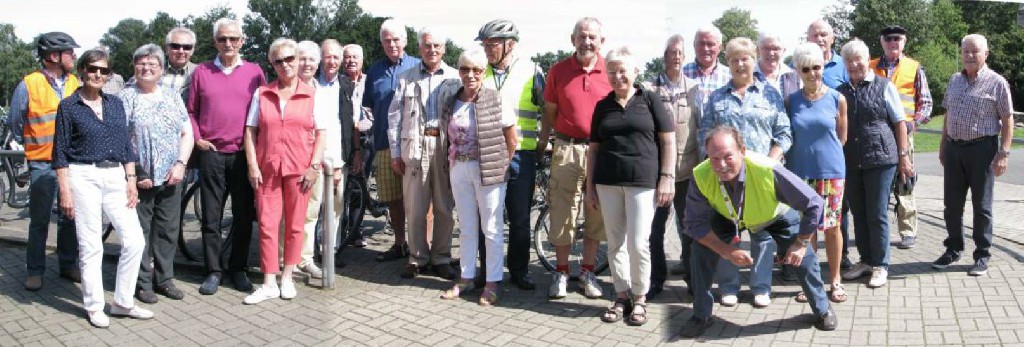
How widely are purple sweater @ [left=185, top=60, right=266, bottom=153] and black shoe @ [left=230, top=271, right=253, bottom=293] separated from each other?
3.09ft

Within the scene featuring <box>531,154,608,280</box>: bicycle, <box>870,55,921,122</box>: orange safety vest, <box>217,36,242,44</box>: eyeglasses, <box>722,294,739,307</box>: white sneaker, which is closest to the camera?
<box>722,294,739,307</box>: white sneaker

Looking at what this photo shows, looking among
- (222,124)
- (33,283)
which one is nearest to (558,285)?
(222,124)

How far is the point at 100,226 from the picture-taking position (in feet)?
15.8

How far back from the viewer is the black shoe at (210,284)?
558cm

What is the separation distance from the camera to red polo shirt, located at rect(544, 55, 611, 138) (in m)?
5.18

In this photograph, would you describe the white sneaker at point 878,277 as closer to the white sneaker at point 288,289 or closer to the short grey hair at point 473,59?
the short grey hair at point 473,59

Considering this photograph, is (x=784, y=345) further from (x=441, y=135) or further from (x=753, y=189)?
(x=441, y=135)

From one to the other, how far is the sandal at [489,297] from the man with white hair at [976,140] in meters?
3.45

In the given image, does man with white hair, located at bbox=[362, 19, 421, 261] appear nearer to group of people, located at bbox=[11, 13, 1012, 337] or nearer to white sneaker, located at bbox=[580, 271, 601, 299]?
group of people, located at bbox=[11, 13, 1012, 337]

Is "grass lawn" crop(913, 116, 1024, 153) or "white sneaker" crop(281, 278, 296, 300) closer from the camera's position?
"white sneaker" crop(281, 278, 296, 300)

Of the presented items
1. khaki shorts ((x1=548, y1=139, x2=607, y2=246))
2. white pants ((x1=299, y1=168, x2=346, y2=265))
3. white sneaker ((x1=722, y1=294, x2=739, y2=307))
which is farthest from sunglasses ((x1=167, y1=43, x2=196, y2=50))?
white sneaker ((x1=722, y1=294, x2=739, y2=307))

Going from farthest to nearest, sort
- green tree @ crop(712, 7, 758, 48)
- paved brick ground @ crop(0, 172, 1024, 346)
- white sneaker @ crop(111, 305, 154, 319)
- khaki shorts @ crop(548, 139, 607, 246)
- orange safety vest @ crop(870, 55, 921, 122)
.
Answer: green tree @ crop(712, 7, 758, 48) < orange safety vest @ crop(870, 55, 921, 122) < khaki shorts @ crop(548, 139, 607, 246) < white sneaker @ crop(111, 305, 154, 319) < paved brick ground @ crop(0, 172, 1024, 346)

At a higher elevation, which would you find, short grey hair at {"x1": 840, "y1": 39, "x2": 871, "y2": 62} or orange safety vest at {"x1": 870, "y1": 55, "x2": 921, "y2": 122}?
short grey hair at {"x1": 840, "y1": 39, "x2": 871, "y2": 62}

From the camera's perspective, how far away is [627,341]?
4504mm
